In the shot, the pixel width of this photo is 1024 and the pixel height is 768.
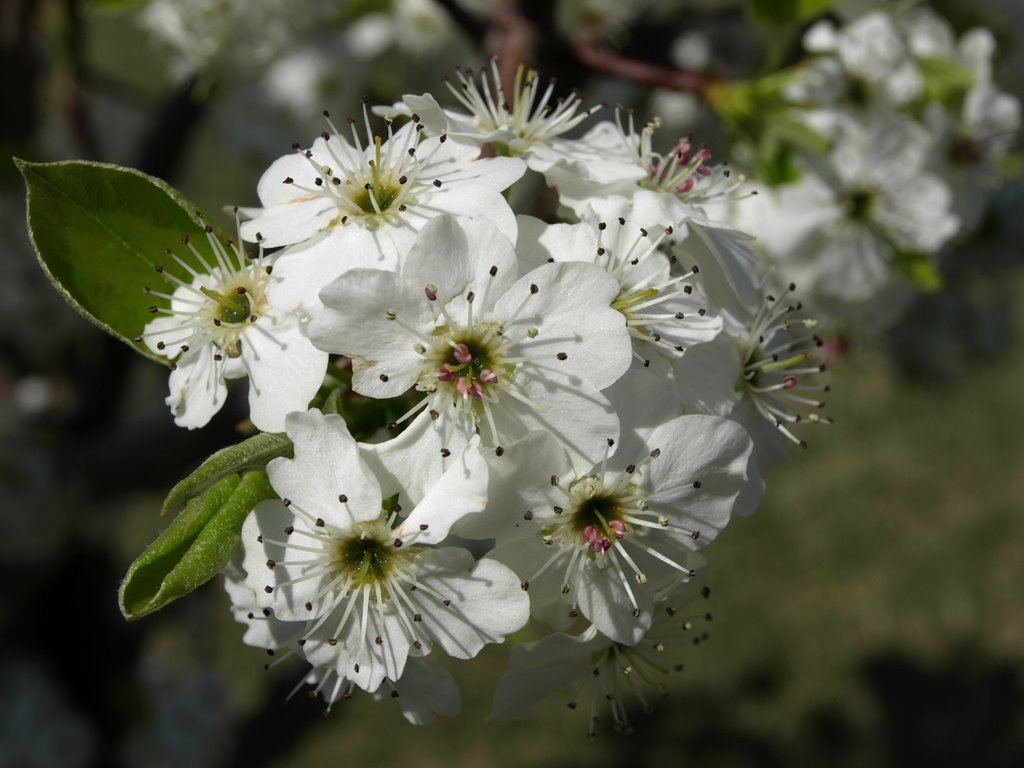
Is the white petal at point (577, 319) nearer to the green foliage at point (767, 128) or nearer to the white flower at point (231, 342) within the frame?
the white flower at point (231, 342)

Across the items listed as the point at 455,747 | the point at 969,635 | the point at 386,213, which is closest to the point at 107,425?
the point at 386,213

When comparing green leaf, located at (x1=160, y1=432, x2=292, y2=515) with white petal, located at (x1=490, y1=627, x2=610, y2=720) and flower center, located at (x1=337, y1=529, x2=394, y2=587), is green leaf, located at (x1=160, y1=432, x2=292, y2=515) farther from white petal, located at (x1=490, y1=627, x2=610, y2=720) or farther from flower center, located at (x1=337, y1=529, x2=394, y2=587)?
white petal, located at (x1=490, y1=627, x2=610, y2=720)

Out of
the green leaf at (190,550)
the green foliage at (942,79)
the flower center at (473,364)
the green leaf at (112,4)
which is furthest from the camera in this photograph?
the green foliage at (942,79)

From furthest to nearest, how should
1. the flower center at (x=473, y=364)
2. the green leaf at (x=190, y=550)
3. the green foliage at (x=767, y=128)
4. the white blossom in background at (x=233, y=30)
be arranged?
the white blossom in background at (x=233, y=30) < the green foliage at (x=767, y=128) < the flower center at (x=473, y=364) < the green leaf at (x=190, y=550)

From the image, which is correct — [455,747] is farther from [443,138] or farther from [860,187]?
[443,138]

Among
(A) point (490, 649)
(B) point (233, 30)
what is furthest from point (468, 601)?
(A) point (490, 649)

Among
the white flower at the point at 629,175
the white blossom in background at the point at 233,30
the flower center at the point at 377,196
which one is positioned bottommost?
the white blossom in background at the point at 233,30

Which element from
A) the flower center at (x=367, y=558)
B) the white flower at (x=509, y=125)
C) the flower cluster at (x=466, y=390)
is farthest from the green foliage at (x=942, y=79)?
the flower center at (x=367, y=558)
